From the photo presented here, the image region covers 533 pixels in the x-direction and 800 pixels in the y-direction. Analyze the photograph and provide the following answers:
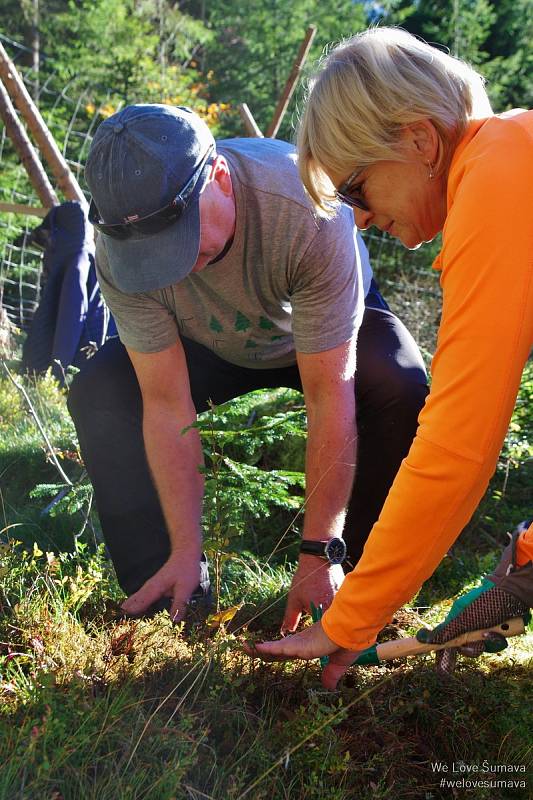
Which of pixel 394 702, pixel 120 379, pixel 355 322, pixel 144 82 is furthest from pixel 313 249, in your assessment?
pixel 144 82

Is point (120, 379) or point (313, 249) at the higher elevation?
point (313, 249)

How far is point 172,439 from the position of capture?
8.79 feet

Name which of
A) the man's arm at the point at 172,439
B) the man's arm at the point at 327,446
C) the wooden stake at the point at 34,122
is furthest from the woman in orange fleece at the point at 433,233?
the wooden stake at the point at 34,122

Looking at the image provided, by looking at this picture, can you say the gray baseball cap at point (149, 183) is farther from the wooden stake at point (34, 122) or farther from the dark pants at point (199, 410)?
the wooden stake at point (34, 122)

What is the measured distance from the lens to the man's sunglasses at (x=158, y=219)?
7.19ft

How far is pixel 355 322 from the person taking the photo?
8.37ft

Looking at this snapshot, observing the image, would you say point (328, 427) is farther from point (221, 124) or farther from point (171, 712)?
point (221, 124)

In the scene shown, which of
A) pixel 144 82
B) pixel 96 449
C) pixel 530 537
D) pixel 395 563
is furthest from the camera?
pixel 144 82

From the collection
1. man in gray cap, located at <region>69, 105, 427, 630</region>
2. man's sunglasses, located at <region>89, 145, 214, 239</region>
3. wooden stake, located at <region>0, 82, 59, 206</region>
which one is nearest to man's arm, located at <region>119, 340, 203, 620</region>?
man in gray cap, located at <region>69, 105, 427, 630</region>

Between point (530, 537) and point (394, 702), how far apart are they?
2.00ft

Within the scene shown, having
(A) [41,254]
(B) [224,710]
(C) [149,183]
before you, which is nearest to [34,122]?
(A) [41,254]

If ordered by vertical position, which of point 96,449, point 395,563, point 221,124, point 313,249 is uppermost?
point 313,249

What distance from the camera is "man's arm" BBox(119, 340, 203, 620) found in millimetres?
2639

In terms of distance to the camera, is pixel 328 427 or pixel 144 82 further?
pixel 144 82
